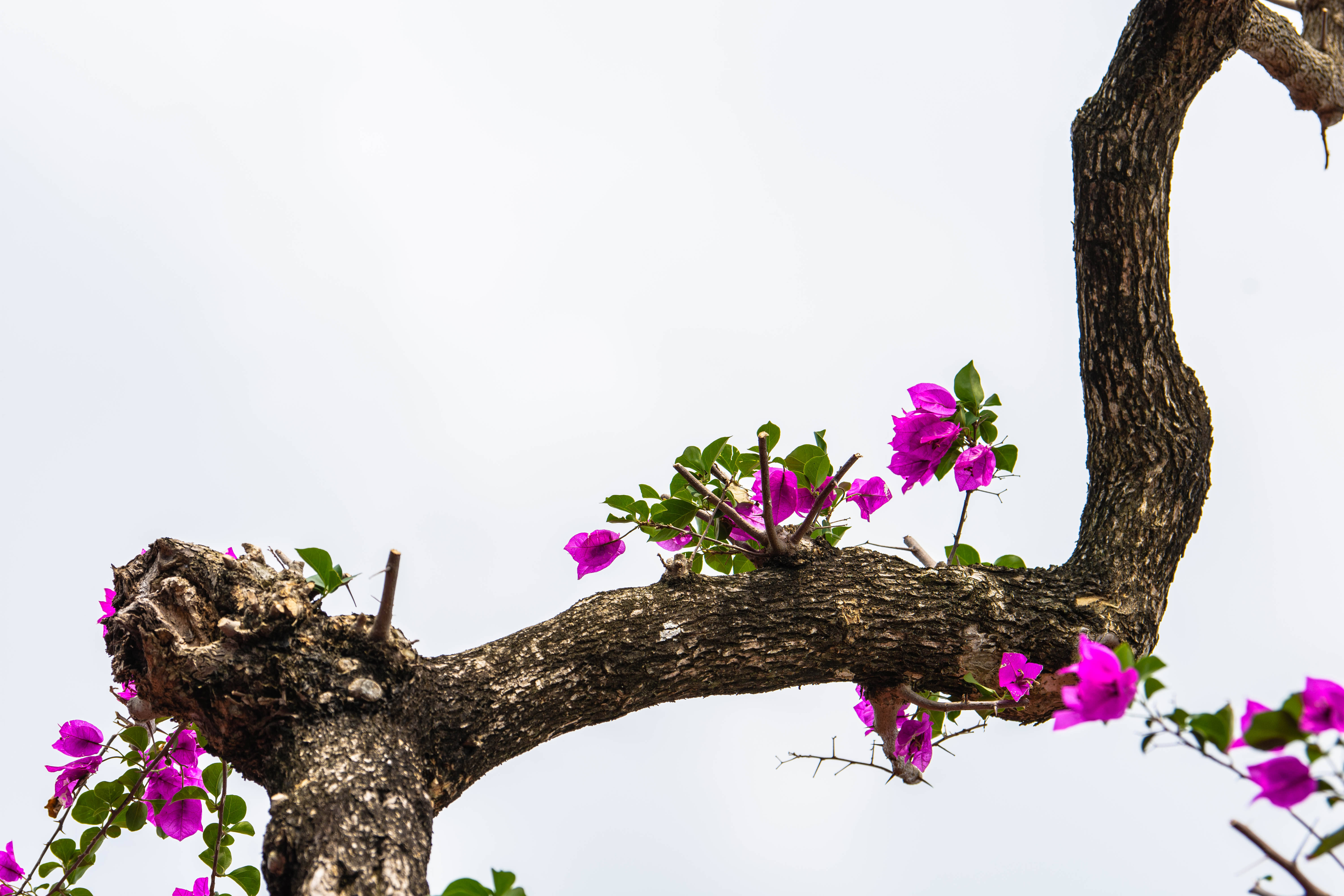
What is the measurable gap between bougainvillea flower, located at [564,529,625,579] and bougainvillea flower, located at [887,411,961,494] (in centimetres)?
61

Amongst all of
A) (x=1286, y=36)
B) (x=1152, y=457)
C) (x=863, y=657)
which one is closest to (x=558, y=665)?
(x=863, y=657)

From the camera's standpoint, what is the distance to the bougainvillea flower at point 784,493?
197 cm

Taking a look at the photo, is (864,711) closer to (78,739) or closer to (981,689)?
(981,689)

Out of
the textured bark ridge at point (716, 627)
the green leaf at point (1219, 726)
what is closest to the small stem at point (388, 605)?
the textured bark ridge at point (716, 627)

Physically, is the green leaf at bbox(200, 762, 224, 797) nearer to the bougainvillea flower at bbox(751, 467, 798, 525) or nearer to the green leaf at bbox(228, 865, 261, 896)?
the green leaf at bbox(228, 865, 261, 896)

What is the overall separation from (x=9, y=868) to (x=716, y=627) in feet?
5.06

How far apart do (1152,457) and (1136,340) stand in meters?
0.26

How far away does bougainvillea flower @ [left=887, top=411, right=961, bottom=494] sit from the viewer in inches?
75.9

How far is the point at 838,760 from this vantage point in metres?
1.88

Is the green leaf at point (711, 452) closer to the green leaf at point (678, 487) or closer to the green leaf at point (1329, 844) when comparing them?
the green leaf at point (678, 487)

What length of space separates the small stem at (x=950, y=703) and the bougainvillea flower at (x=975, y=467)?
0.46 meters

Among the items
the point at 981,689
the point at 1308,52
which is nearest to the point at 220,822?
the point at 981,689

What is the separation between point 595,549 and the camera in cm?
195

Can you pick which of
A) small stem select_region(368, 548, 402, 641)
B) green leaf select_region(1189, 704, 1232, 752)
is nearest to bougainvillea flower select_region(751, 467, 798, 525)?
small stem select_region(368, 548, 402, 641)
